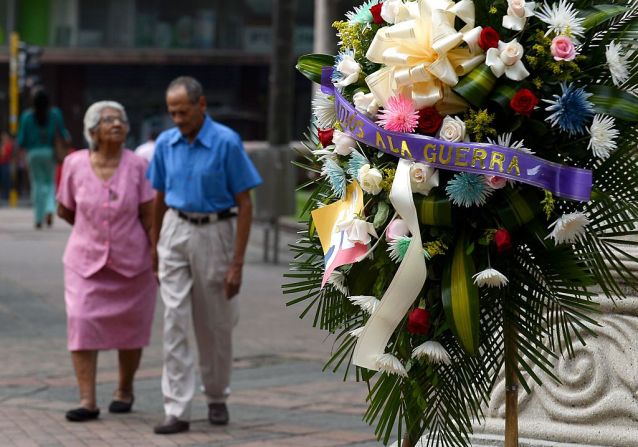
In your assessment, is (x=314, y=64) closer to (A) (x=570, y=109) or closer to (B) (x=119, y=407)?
(A) (x=570, y=109)

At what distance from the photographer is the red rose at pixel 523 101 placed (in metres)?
3.65

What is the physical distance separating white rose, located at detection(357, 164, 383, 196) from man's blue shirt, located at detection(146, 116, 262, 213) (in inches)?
152

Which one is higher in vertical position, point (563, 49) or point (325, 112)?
point (563, 49)

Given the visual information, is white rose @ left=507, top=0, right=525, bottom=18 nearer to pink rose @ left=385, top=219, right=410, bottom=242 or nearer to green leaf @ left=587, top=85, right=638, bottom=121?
green leaf @ left=587, top=85, right=638, bottom=121

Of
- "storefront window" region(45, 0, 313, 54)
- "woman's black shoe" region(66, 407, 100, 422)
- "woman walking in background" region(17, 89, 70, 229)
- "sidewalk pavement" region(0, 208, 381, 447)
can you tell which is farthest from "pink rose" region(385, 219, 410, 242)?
"storefront window" region(45, 0, 313, 54)

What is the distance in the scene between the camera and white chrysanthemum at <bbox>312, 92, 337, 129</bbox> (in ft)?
13.8

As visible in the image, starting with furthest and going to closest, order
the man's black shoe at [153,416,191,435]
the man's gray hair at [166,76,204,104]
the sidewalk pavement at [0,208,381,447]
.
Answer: the man's gray hair at [166,76,204,104]
the man's black shoe at [153,416,191,435]
the sidewalk pavement at [0,208,381,447]

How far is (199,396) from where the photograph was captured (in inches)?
346

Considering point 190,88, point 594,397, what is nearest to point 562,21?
point 594,397

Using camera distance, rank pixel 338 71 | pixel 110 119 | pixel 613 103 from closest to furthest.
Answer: pixel 613 103 → pixel 338 71 → pixel 110 119

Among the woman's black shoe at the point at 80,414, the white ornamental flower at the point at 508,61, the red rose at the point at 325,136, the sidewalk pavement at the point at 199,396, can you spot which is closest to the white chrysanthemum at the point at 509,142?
the white ornamental flower at the point at 508,61

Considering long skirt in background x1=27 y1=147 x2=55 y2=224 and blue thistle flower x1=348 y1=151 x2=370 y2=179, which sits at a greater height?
blue thistle flower x1=348 y1=151 x2=370 y2=179

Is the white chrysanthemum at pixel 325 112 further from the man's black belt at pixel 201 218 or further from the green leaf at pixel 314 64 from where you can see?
the man's black belt at pixel 201 218

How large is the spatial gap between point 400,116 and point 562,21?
479 millimetres
